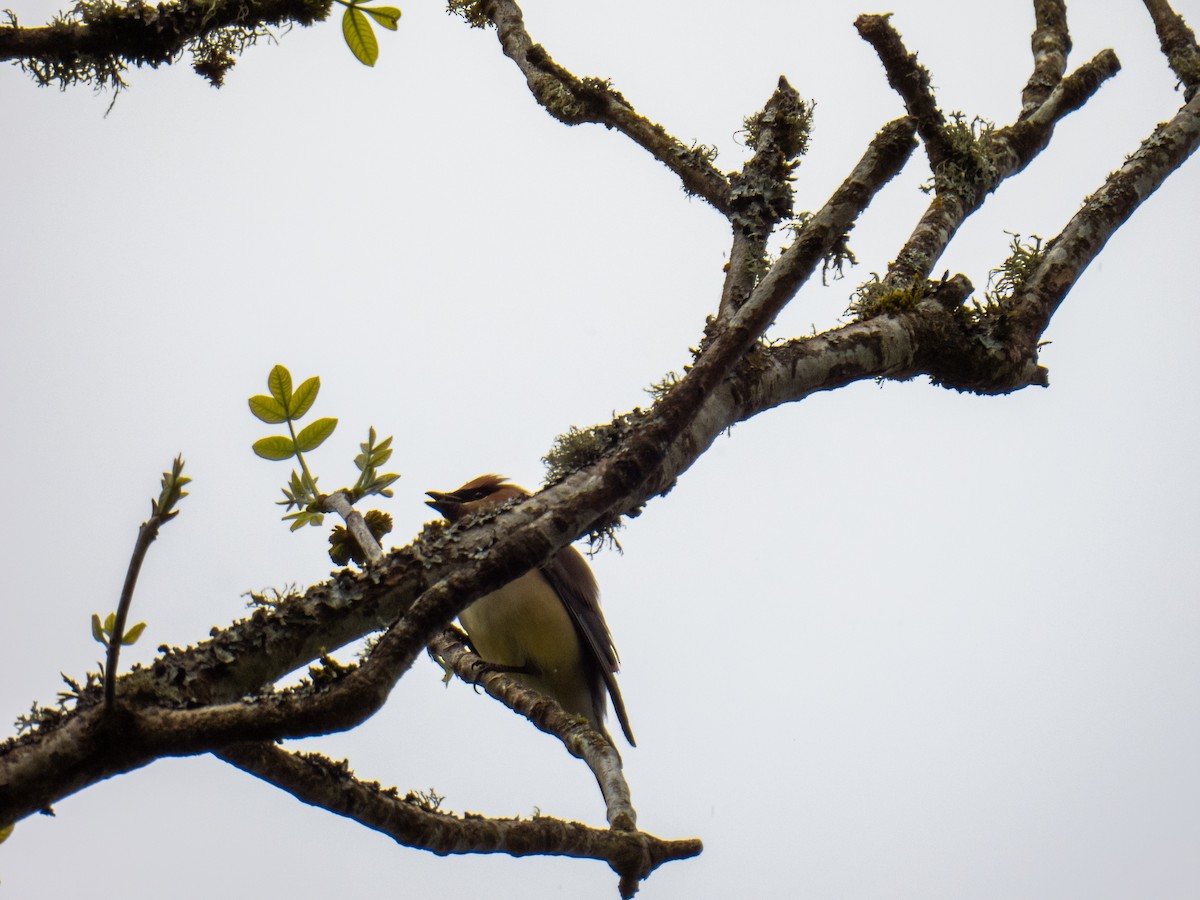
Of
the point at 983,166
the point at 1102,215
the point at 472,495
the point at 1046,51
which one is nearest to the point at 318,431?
the point at 983,166

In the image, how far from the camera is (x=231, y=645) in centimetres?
195

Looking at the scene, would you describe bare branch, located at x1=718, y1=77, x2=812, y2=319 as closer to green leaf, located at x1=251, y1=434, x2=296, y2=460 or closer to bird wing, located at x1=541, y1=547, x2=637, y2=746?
green leaf, located at x1=251, y1=434, x2=296, y2=460

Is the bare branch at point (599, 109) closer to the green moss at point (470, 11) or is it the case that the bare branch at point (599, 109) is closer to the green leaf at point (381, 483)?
the green moss at point (470, 11)

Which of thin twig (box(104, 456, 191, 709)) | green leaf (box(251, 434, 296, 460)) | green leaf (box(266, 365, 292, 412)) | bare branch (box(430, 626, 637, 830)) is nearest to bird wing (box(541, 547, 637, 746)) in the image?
bare branch (box(430, 626, 637, 830))

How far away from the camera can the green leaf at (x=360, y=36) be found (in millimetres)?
2604

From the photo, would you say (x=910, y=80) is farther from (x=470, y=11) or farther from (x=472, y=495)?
(x=472, y=495)

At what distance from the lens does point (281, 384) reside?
102 inches

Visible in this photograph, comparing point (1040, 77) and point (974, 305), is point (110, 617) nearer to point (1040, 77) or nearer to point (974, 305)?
point (974, 305)

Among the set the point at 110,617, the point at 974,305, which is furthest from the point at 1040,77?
the point at 110,617

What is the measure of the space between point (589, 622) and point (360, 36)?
4027 millimetres

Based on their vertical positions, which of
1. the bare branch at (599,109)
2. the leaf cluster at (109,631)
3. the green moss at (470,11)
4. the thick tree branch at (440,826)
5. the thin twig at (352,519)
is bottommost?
the thick tree branch at (440,826)

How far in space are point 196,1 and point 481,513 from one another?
69.0 inches

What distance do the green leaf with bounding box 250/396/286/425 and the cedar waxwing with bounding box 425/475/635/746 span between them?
9.83 ft

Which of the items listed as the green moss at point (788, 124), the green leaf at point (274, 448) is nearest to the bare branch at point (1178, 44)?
the green moss at point (788, 124)
